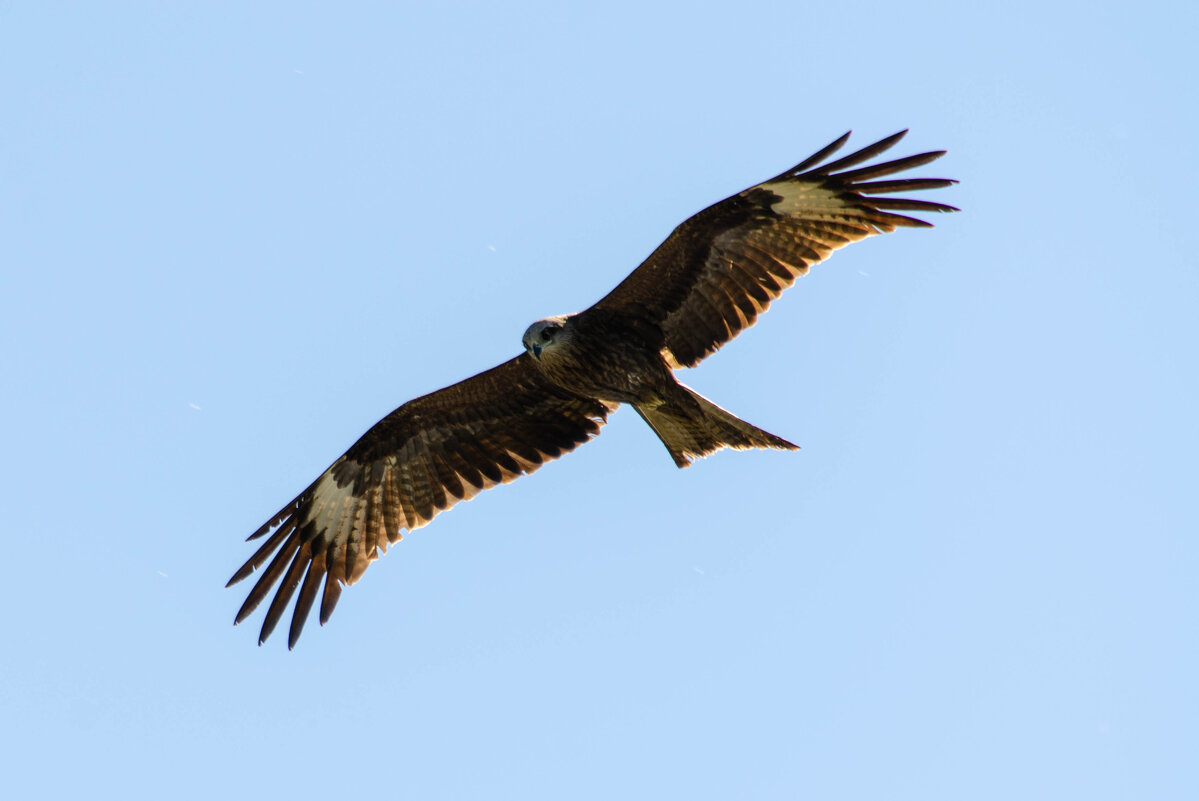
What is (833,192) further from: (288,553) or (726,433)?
(288,553)

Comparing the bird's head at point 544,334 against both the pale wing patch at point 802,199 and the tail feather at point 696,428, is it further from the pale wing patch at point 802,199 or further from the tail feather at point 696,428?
the pale wing patch at point 802,199

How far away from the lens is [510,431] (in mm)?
11328

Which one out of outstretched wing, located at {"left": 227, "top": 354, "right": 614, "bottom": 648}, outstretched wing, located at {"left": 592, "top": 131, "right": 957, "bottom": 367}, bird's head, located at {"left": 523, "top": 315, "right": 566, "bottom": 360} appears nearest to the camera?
outstretched wing, located at {"left": 592, "top": 131, "right": 957, "bottom": 367}

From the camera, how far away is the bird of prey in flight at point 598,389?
10.0 m

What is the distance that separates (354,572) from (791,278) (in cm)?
407

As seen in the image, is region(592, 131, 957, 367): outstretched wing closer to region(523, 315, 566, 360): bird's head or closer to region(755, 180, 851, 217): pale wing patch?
region(755, 180, 851, 217): pale wing patch

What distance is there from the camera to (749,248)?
402 inches

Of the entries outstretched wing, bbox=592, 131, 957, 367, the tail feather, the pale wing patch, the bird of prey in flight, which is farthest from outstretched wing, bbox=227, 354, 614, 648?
the pale wing patch

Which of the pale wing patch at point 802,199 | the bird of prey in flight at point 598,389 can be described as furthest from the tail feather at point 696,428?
the pale wing patch at point 802,199

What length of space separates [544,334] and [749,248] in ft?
5.22

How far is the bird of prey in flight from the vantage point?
1004cm

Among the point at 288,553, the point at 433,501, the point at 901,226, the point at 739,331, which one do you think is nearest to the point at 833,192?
the point at 901,226

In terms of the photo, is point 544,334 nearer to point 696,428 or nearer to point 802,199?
point 696,428

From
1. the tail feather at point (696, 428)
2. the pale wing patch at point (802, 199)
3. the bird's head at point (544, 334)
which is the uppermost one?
the bird's head at point (544, 334)
